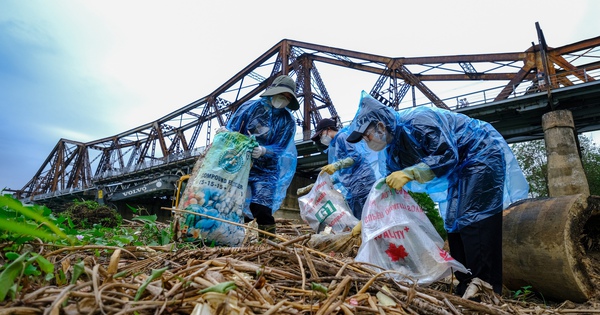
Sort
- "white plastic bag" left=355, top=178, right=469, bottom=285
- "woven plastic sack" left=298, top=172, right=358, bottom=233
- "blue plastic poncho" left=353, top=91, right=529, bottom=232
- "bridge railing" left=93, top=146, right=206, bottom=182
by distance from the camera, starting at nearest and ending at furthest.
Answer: "white plastic bag" left=355, top=178, right=469, bottom=285 < "blue plastic poncho" left=353, top=91, right=529, bottom=232 < "woven plastic sack" left=298, top=172, right=358, bottom=233 < "bridge railing" left=93, top=146, right=206, bottom=182

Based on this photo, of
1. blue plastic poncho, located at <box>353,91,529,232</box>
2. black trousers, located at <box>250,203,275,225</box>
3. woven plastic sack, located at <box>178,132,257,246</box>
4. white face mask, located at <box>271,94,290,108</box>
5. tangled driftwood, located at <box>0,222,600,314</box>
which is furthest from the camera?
white face mask, located at <box>271,94,290,108</box>

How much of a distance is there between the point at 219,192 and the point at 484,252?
5.91ft

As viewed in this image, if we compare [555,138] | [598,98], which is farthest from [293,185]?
[598,98]

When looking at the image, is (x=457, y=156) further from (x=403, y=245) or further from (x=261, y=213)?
(x=261, y=213)

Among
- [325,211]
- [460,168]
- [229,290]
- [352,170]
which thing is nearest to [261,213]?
[325,211]

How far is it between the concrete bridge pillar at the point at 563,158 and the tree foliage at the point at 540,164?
7.20 m

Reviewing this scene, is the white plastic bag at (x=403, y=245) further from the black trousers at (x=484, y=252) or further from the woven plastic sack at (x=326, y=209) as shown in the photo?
the woven plastic sack at (x=326, y=209)

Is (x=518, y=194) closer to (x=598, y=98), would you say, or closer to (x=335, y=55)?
(x=598, y=98)

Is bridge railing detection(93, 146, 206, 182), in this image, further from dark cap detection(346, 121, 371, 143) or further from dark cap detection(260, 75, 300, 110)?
dark cap detection(346, 121, 371, 143)

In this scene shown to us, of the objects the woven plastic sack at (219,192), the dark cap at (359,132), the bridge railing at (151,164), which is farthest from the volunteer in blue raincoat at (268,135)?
the bridge railing at (151,164)

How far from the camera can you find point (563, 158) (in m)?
10.7

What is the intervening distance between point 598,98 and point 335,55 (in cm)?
1546

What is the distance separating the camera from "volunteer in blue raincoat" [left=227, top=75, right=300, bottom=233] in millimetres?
3441

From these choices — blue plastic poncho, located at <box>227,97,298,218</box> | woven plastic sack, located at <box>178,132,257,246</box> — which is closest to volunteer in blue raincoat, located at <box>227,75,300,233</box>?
blue plastic poncho, located at <box>227,97,298,218</box>
